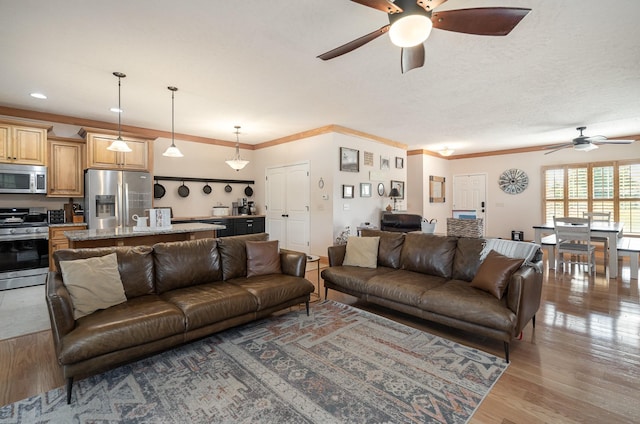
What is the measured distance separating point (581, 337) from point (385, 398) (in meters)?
2.15

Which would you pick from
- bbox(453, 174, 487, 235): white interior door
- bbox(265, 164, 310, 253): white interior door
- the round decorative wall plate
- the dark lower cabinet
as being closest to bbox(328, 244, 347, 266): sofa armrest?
bbox(265, 164, 310, 253): white interior door

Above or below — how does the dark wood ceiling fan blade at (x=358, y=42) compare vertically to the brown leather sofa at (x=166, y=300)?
above

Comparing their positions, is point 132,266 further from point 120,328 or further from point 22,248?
point 22,248

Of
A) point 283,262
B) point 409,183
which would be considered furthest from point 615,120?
point 283,262

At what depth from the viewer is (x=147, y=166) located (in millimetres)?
5379

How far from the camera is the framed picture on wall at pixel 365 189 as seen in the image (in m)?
6.40

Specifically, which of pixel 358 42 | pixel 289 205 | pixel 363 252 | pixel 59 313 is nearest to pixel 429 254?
pixel 363 252

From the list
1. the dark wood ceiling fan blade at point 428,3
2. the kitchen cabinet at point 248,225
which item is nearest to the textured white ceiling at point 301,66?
the dark wood ceiling fan blade at point 428,3

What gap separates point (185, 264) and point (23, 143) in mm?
3738

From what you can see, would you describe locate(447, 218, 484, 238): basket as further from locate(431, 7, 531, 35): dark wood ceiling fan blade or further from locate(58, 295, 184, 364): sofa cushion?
locate(58, 295, 184, 364): sofa cushion

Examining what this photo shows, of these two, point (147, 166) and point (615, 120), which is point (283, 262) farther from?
point (615, 120)

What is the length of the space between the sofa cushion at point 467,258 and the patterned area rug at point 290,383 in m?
0.79

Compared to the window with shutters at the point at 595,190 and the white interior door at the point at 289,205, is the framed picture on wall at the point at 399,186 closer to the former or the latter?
the white interior door at the point at 289,205

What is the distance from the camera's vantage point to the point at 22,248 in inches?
169
